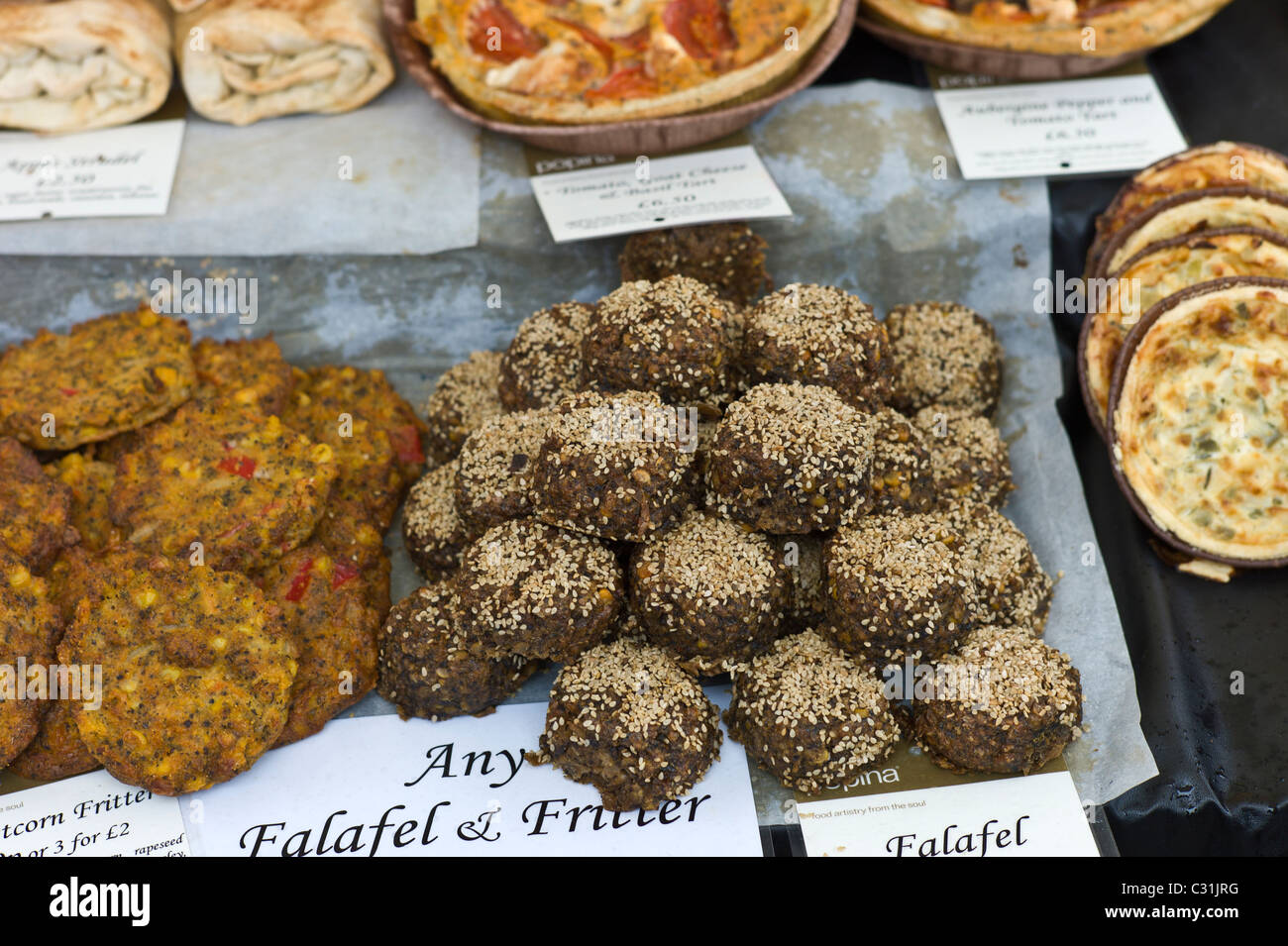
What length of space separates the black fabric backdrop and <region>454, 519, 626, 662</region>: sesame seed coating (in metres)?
1.32

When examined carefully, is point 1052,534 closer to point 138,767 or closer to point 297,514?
point 297,514

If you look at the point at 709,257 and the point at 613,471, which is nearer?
the point at 613,471

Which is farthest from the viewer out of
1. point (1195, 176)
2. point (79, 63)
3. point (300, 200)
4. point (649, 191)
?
point (79, 63)

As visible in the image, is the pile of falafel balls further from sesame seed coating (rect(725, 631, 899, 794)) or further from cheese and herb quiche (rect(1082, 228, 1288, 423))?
cheese and herb quiche (rect(1082, 228, 1288, 423))

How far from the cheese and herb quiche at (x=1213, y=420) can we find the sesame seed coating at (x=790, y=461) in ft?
2.95

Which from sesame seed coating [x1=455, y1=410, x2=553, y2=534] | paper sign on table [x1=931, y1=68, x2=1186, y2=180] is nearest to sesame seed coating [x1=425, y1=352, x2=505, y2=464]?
sesame seed coating [x1=455, y1=410, x2=553, y2=534]

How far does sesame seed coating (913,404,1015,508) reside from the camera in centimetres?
291

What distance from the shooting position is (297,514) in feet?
9.20

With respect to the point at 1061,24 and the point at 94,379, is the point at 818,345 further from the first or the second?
the point at 94,379

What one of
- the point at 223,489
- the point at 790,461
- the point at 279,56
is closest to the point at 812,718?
the point at 790,461

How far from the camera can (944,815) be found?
8.09ft

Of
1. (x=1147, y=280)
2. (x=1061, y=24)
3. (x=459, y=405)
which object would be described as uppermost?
(x=1061, y=24)

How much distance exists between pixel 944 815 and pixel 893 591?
533 mm

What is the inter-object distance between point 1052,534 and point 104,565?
100 inches
